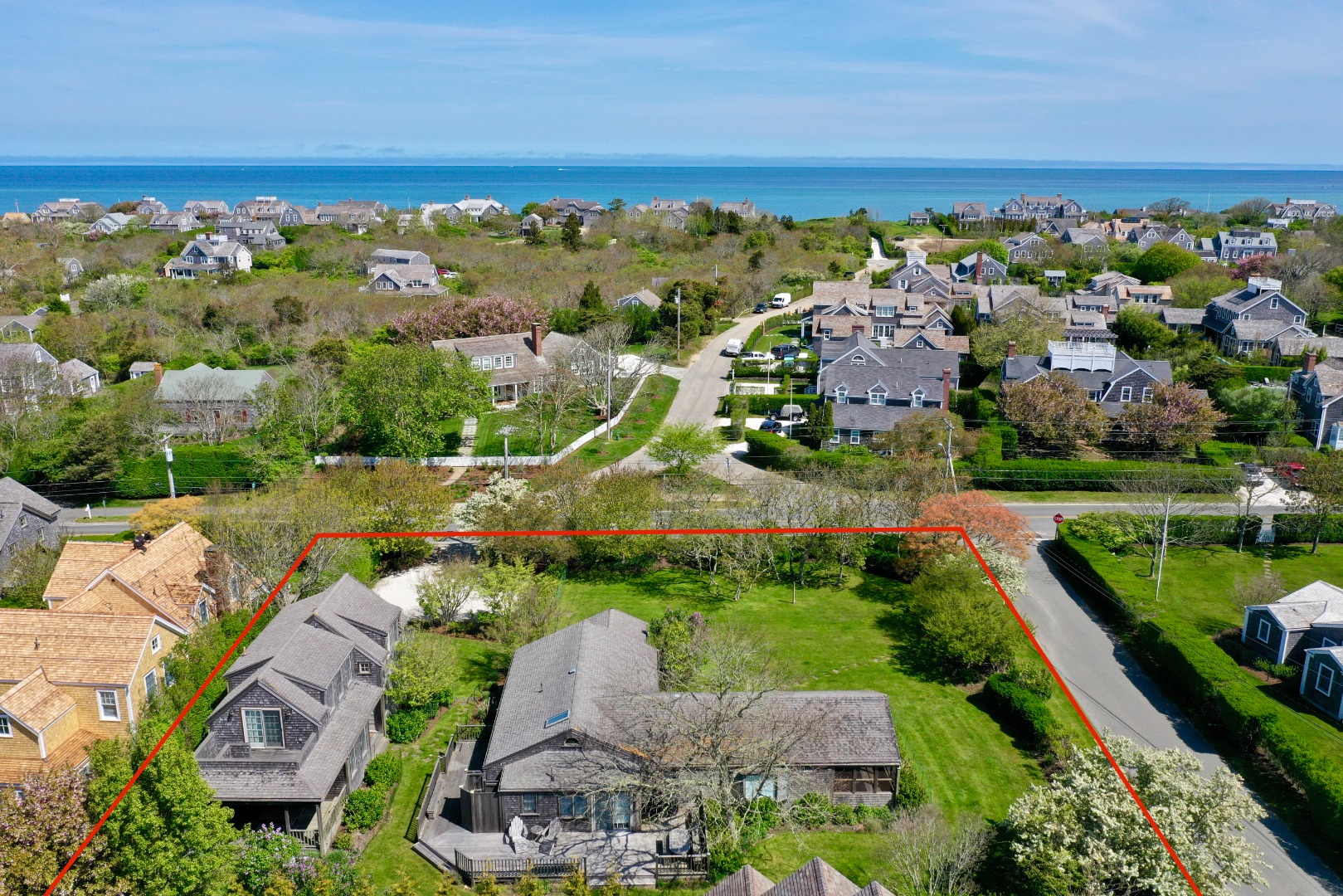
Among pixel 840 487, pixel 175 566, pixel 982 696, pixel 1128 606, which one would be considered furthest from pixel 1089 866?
pixel 175 566

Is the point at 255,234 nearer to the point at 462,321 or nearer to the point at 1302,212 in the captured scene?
the point at 462,321

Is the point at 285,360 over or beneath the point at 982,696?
over

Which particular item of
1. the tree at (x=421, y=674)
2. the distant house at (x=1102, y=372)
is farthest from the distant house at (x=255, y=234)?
the tree at (x=421, y=674)

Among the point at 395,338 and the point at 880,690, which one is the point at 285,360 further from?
the point at 880,690

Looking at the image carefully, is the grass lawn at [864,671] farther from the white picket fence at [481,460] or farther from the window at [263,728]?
the white picket fence at [481,460]

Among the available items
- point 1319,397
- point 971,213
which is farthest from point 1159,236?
point 1319,397

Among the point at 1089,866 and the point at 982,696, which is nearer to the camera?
the point at 1089,866
